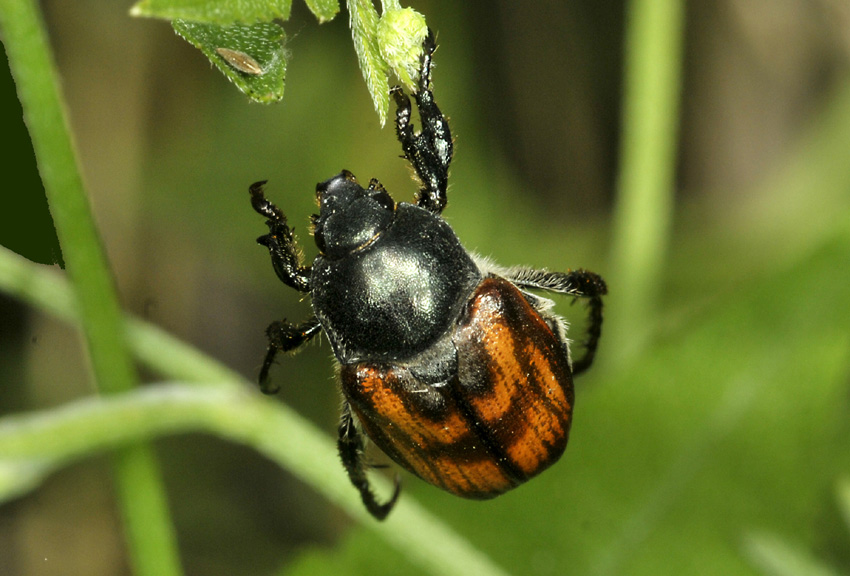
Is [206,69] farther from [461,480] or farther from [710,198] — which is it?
[461,480]

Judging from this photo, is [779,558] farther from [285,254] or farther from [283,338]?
[285,254]

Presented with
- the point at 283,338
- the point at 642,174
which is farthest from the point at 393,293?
the point at 642,174

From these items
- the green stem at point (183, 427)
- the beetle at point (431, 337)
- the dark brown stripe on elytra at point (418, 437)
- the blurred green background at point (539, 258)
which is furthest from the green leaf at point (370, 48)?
the blurred green background at point (539, 258)

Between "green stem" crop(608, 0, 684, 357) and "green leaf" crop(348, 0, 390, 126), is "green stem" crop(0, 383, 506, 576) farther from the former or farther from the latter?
"green stem" crop(608, 0, 684, 357)

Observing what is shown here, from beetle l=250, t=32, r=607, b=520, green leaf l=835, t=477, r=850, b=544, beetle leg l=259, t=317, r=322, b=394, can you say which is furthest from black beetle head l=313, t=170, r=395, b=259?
green leaf l=835, t=477, r=850, b=544

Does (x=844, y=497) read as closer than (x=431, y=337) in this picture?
No
